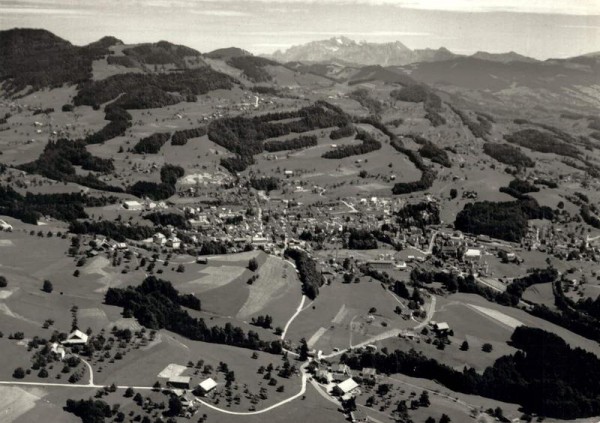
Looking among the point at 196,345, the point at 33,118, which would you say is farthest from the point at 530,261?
the point at 33,118

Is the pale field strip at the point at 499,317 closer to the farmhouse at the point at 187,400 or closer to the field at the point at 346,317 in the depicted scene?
the field at the point at 346,317

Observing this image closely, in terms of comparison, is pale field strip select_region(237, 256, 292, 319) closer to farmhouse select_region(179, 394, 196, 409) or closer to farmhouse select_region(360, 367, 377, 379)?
farmhouse select_region(360, 367, 377, 379)

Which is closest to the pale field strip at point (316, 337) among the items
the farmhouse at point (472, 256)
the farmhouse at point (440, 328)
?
the farmhouse at point (440, 328)

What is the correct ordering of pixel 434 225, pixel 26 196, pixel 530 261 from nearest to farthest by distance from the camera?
1. pixel 530 261
2. pixel 26 196
3. pixel 434 225

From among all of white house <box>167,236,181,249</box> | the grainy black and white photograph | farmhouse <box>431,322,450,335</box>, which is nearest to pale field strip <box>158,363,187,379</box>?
the grainy black and white photograph

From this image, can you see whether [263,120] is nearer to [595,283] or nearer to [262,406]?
[595,283]

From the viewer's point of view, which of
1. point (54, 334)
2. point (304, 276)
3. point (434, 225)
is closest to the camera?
point (54, 334)

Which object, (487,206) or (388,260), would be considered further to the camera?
(487,206)
